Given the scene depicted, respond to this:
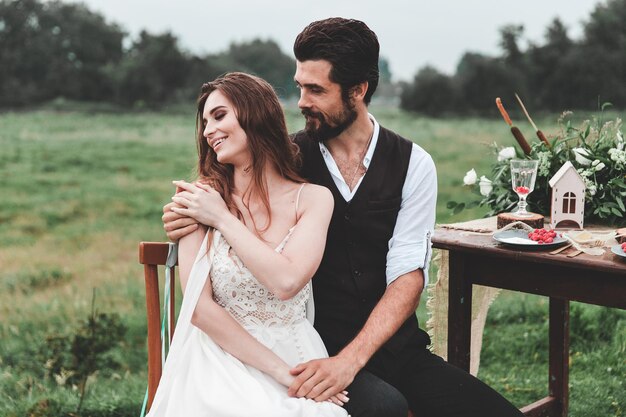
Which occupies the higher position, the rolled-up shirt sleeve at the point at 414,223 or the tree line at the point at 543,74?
the tree line at the point at 543,74

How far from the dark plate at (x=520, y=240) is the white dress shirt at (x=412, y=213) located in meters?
0.28

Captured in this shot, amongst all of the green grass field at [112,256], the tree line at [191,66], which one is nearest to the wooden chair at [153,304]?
the green grass field at [112,256]

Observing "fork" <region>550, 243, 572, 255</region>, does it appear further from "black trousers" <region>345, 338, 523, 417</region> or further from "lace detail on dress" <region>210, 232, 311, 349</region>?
"lace detail on dress" <region>210, 232, 311, 349</region>

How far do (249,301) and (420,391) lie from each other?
71 cm

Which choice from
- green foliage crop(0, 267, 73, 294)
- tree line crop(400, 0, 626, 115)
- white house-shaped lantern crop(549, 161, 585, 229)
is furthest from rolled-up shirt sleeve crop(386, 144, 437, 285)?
tree line crop(400, 0, 626, 115)

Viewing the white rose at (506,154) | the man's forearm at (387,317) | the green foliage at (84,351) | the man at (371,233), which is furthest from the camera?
the green foliage at (84,351)

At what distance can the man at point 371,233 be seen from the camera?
8.88 feet

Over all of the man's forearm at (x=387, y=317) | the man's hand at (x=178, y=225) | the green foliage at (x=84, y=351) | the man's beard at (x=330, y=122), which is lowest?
the green foliage at (x=84, y=351)

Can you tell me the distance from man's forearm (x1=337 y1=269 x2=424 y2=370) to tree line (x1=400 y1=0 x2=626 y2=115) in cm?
1163

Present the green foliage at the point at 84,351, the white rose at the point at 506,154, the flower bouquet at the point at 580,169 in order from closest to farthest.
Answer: the flower bouquet at the point at 580,169
the white rose at the point at 506,154
the green foliage at the point at 84,351

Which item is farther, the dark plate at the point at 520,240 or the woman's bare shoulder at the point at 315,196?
the dark plate at the point at 520,240

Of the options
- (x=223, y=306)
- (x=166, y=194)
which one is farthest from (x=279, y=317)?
(x=166, y=194)

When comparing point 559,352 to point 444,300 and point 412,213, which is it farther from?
point 412,213

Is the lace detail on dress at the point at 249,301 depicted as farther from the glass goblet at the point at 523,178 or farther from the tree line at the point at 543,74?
the tree line at the point at 543,74
